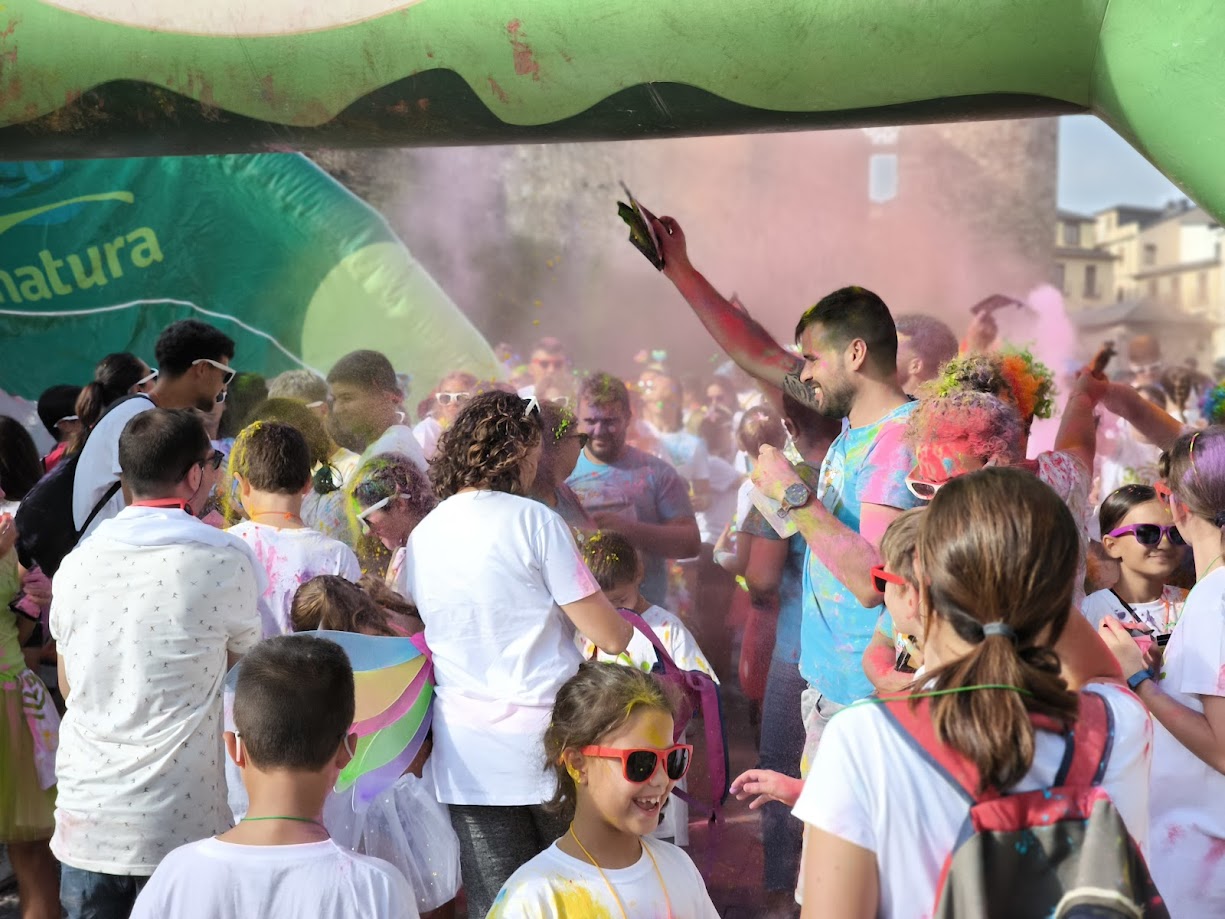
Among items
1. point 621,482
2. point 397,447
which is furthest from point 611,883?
point 621,482

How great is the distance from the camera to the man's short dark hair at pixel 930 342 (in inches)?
184

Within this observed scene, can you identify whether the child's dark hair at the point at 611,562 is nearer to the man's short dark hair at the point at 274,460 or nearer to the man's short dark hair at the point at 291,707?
the man's short dark hair at the point at 274,460

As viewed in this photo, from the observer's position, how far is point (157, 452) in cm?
279

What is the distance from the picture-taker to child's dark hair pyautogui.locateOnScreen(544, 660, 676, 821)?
7.61 feet

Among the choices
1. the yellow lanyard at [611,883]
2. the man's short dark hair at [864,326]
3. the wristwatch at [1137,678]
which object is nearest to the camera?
the yellow lanyard at [611,883]

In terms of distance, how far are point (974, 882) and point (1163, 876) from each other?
4.28 ft

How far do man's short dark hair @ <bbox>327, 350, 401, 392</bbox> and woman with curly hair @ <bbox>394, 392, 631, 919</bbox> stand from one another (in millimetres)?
1907

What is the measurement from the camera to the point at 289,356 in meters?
7.57

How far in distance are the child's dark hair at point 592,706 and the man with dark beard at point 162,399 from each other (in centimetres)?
184

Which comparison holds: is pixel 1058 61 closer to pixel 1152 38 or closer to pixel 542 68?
pixel 1152 38

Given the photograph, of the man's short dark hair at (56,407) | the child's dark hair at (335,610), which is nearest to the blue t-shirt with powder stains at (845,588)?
the child's dark hair at (335,610)

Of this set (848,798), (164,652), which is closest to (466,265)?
(164,652)

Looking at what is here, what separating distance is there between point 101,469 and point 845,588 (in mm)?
2201

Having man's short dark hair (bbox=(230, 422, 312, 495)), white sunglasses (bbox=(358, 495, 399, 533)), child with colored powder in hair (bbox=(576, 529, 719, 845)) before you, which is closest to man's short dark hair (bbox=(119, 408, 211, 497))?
man's short dark hair (bbox=(230, 422, 312, 495))
